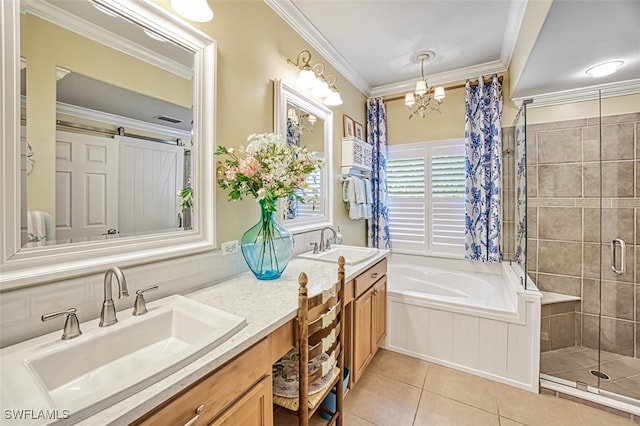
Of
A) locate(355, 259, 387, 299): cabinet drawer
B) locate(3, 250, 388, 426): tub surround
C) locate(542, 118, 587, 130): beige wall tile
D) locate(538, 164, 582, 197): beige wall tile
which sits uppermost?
locate(542, 118, 587, 130): beige wall tile

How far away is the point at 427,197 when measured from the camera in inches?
132

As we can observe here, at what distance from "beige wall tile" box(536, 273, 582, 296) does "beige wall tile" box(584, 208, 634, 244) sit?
0.43m

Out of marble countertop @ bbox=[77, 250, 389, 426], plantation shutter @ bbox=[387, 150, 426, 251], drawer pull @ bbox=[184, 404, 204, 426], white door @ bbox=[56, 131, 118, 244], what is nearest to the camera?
marble countertop @ bbox=[77, 250, 389, 426]

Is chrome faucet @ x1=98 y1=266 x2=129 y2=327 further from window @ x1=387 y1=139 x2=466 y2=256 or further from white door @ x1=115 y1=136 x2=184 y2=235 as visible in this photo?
window @ x1=387 y1=139 x2=466 y2=256

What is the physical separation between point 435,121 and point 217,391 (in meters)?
3.42

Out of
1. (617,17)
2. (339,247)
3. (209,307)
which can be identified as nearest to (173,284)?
(209,307)

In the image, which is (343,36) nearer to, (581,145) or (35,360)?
(581,145)

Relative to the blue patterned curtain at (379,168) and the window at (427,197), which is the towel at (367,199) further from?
the window at (427,197)

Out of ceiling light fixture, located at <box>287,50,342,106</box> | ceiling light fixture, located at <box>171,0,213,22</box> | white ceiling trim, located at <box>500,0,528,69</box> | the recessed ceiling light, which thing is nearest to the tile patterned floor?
ceiling light fixture, located at <box>171,0,213,22</box>

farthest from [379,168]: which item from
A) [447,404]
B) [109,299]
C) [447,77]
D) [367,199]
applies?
[109,299]

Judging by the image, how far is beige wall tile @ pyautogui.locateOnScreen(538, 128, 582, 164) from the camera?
8.80ft

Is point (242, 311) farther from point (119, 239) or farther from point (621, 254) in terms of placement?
point (621, 254)

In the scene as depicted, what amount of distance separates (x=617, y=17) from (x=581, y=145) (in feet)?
5.03

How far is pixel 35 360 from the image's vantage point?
76cm
